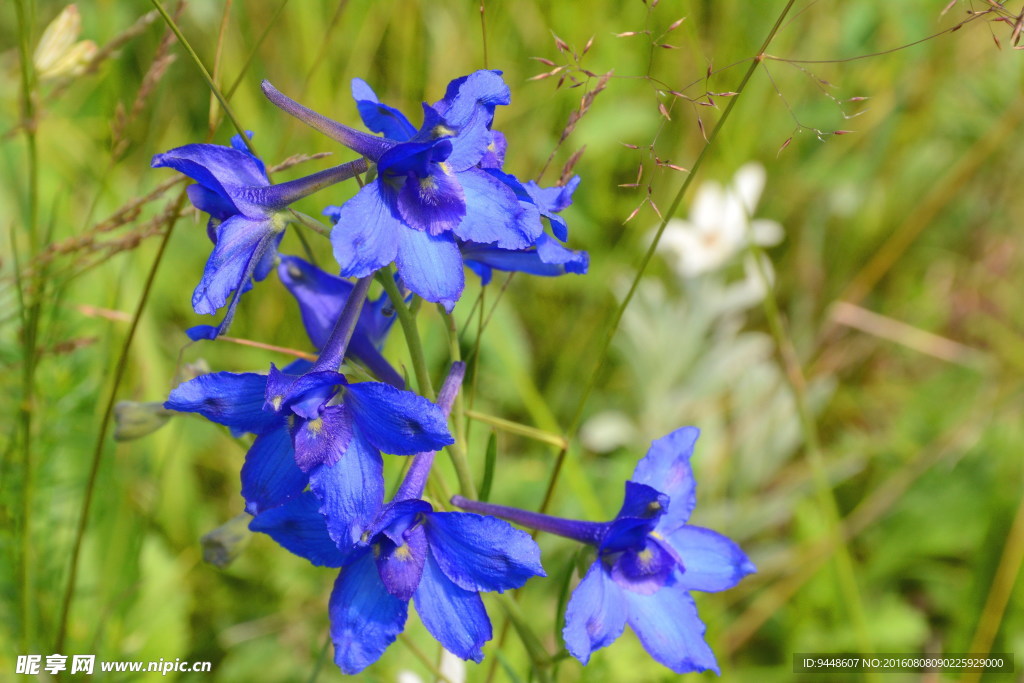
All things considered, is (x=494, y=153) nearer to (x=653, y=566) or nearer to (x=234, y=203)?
(x=234, y=203)

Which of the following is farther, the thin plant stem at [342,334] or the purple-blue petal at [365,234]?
the thin plant stem at [342,334]

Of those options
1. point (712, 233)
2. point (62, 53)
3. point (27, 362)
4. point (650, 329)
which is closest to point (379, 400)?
point (27, 362)

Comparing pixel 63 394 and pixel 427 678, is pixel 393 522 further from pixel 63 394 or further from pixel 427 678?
pixel 63 394

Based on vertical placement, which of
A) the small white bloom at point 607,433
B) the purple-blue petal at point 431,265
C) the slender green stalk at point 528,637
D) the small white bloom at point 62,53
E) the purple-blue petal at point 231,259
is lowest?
the small white bloom at point 607,433

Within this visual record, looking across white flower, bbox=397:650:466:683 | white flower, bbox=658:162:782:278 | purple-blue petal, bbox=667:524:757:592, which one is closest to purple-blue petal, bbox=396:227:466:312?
purple-blue petal, bbox=667:524:757:592

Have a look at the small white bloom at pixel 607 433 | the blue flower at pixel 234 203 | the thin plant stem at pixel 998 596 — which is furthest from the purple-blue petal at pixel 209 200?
the thin plant stem at pixel 998 596

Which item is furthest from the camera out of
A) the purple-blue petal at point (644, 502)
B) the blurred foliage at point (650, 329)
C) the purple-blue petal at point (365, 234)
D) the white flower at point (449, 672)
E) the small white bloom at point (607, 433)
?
the small white bloom at point (607, 433)

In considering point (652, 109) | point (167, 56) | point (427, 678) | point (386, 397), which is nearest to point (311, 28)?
point (652, 109)

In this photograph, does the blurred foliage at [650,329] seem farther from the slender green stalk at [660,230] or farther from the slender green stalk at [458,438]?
the slender green stalk at [458,438]
